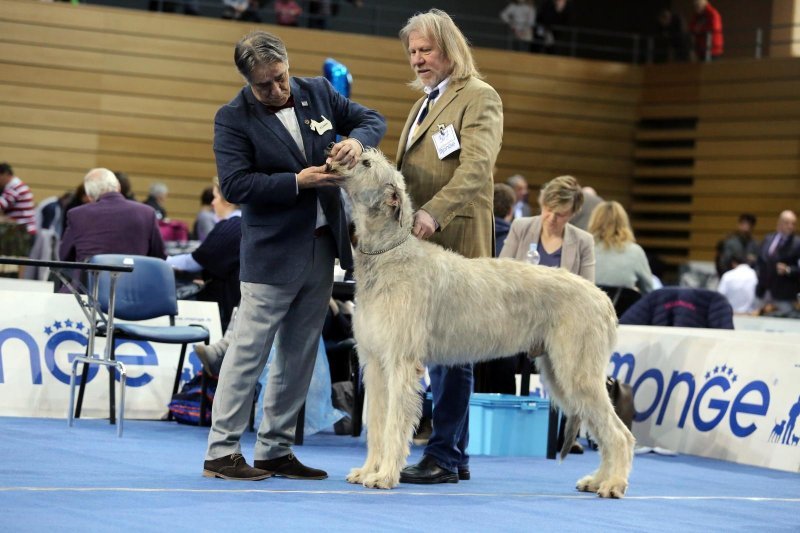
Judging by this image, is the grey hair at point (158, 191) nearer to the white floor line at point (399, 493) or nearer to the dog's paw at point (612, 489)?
the white floor line at point (399, 493)

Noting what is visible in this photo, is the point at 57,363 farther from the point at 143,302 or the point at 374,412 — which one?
the point at 374,412

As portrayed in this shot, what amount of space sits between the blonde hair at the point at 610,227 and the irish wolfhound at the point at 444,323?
3.67m

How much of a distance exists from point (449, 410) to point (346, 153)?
4.03ft

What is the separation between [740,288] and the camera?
13.6 m

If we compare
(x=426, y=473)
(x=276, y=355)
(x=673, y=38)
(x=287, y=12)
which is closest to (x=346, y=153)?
(x=276, y=355)

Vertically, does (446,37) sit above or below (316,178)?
above

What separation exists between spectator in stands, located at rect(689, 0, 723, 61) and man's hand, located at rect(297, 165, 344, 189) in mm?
14635

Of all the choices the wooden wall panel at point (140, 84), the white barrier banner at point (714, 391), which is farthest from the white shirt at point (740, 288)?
the white barrier banner at point (714, 391)

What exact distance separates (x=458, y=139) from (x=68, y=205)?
26.6ft

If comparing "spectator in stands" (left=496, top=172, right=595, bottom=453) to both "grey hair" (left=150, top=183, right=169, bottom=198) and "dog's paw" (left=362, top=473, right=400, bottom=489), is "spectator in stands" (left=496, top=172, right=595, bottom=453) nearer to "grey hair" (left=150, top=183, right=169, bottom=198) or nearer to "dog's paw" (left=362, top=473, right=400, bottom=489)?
"dog's paw" (left=362, top=473, right=400, bottom=489)

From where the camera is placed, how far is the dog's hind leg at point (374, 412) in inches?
186

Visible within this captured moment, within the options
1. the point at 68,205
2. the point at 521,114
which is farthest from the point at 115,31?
the point at 521,114

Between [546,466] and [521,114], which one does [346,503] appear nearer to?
[546,466]

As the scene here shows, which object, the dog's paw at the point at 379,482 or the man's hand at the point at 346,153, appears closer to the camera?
the man's hand at the point at 346,153
